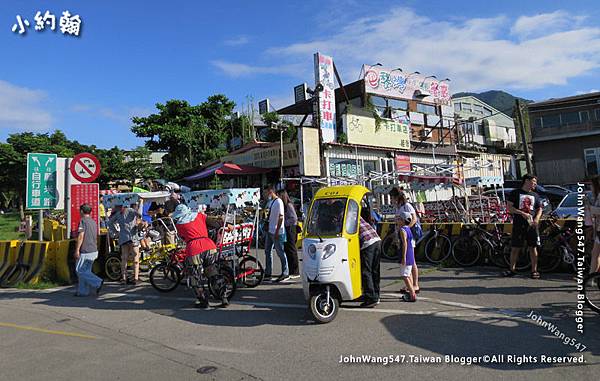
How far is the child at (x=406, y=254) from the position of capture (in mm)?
6516

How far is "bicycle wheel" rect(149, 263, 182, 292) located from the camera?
842cm

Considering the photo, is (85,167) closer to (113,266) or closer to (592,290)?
(113,266)

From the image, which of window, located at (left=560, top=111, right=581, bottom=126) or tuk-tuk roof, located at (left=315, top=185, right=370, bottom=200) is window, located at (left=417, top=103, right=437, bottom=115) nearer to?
window, located at (left=560, top=111, right=581, bottom=126)

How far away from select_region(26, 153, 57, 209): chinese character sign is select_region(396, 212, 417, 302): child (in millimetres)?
8866

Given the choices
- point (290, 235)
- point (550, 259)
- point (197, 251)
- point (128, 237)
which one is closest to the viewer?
point (197, 251)

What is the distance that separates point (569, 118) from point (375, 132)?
21.9 meters

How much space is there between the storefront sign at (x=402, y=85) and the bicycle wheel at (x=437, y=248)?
1968 cm

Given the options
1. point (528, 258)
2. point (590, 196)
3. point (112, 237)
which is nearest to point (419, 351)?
point (590, 196)

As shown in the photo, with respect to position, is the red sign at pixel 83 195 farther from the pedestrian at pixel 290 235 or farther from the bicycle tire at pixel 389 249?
the bicycle tire at pixel 389 249

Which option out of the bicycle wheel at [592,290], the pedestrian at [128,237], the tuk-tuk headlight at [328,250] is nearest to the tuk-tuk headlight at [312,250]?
the tuk-tuk headlight at [328,250]

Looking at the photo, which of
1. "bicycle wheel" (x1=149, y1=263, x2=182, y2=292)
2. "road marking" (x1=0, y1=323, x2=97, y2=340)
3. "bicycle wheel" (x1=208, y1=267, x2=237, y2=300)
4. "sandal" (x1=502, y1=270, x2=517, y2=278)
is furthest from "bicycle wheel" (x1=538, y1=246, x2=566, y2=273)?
"road marking" (x1=0, y1=323, x2=97, y2=340)

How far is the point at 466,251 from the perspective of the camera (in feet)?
30.9

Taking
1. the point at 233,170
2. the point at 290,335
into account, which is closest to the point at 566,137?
the point at 233,170

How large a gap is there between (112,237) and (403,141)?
1949 cm
